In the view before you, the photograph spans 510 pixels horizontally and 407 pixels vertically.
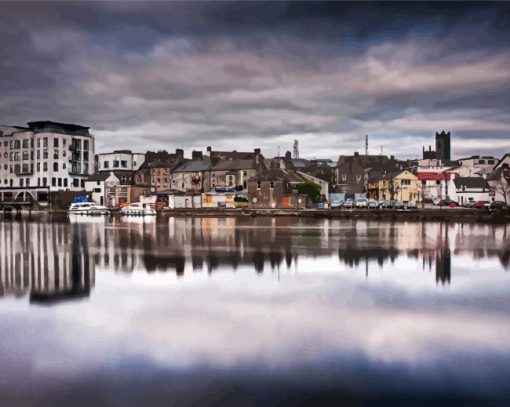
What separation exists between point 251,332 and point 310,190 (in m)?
81.7

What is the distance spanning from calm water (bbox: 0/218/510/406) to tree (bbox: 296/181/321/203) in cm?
6801

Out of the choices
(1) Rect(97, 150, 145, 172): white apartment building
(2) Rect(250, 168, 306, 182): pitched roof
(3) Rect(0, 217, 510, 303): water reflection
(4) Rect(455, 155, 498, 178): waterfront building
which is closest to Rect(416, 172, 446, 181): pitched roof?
(4) Rect(455, 155, 498, 178): waterfront building

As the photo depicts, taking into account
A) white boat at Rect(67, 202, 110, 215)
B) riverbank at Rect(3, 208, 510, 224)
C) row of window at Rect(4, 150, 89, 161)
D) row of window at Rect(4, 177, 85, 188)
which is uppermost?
row of window at Rect(4, 150, 89, 161)

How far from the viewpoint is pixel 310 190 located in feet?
309

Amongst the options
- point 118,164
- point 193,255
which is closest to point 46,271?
point 193,255

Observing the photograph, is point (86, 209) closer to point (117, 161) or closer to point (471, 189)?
point (117, 161)

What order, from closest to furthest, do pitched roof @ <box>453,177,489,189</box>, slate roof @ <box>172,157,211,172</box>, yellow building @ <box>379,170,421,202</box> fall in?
pitched roof @ <box>453,177,489,189</box> → slate roof @ <box>172,157,211,172</box> → yellow building @ <box>379,170,421,202</box>

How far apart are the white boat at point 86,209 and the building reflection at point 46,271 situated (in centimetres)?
5712

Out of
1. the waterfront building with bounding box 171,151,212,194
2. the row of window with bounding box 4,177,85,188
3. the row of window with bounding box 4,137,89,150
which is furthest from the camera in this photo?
the row of window with bounding box 4,137,89,150

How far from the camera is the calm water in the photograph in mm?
9602

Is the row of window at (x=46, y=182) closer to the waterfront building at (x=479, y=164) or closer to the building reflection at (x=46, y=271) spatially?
the building reflection at (x=46, y=271)

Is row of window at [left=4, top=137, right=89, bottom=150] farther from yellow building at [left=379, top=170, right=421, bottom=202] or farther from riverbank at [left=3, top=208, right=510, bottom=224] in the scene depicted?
yellow building at [left=379, top=170, right=421, bottom=202]

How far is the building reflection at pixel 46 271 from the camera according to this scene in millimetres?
17800

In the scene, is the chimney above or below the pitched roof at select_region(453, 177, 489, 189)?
above
